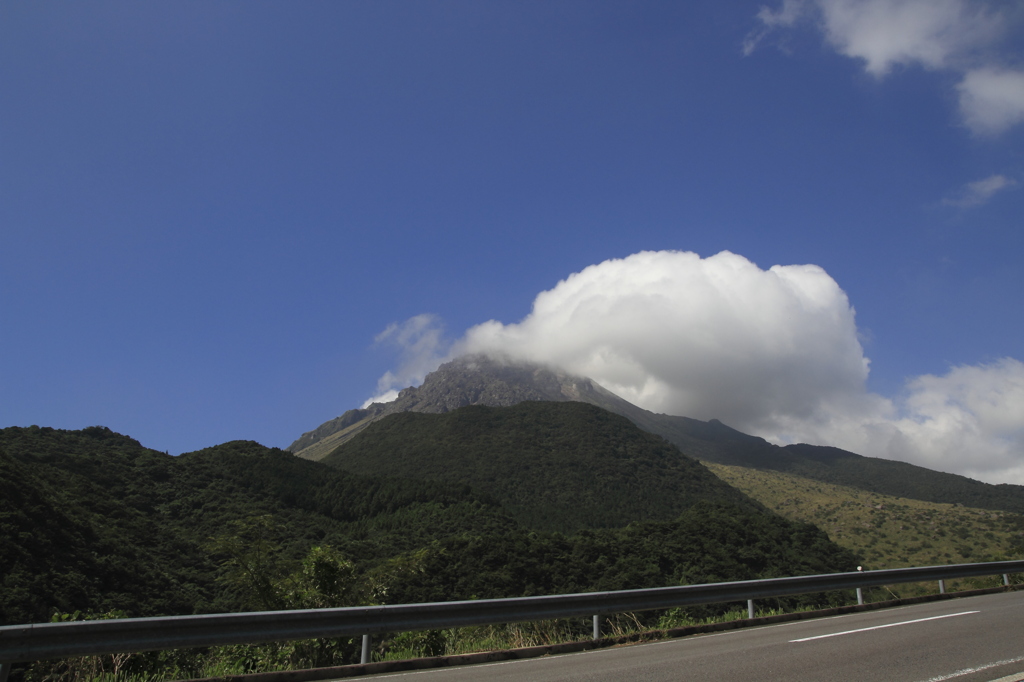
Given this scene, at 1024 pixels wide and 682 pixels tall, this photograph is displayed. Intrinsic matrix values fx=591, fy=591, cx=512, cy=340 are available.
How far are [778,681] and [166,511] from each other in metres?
67.3

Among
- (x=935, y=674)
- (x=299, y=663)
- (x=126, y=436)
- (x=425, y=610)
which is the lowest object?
(x=299, y=663)

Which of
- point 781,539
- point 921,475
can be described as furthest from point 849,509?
point 921,475

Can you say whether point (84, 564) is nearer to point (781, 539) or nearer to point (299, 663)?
point (299, 663)

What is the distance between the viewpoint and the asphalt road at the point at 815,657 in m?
6.02

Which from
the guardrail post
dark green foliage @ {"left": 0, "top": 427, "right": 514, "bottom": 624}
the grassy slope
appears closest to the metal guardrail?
the guardrail post

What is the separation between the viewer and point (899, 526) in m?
75.8

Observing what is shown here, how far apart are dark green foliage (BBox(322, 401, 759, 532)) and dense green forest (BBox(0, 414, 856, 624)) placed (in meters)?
21.8

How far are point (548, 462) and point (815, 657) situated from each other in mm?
125341

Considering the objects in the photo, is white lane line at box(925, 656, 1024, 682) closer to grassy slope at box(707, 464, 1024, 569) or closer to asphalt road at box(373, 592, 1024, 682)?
asphalt road at box(373, 592, 1024, 682)

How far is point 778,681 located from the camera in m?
5.69

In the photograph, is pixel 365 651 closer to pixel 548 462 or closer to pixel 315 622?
pixel 315 622

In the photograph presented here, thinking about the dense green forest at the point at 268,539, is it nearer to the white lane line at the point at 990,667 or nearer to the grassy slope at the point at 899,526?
the white lane line at the point at 990,667

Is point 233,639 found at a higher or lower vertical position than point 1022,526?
higher

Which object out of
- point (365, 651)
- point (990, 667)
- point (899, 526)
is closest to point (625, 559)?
point (990, 667)
